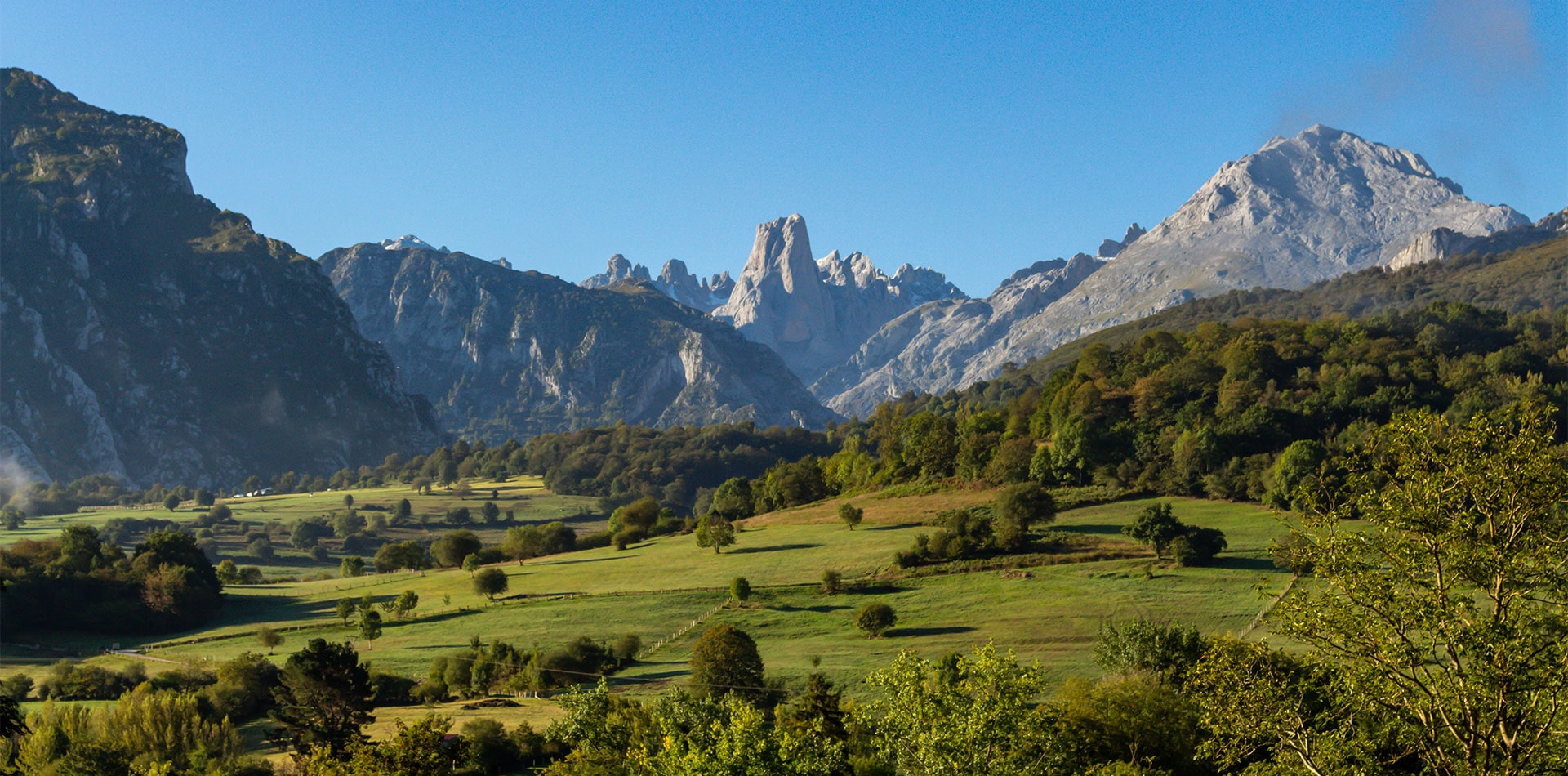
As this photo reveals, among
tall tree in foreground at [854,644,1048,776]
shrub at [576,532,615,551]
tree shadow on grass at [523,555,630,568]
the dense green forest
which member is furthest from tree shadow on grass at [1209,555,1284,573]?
the dense green forest

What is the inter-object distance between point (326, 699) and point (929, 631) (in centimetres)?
3934

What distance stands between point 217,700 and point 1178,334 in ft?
586

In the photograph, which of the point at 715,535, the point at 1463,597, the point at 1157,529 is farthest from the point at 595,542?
the point at 1463,597

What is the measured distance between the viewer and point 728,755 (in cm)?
3156

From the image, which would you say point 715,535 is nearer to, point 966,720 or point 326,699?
point 326,699

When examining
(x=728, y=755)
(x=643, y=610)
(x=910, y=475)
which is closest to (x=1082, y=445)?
(x=910, y=475)

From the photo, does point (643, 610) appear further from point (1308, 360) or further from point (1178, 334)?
point (1178, 334)

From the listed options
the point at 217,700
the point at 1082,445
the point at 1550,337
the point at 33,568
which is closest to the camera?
the point at 217,700

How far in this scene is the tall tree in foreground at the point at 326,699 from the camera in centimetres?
4961

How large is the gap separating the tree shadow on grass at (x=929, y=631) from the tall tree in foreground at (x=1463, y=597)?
163 feet

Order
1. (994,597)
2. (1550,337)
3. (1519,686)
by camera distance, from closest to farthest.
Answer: (1519,686) < (994,597) < (1550,337)

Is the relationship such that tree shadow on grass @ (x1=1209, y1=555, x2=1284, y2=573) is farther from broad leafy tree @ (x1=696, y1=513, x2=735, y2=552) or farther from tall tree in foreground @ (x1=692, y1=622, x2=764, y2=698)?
broad leafy tree @ (x1=696, y1=513, x2=735, y2=552)

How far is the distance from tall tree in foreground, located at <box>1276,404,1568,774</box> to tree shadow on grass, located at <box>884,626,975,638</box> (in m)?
49.6

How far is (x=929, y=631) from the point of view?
72688 mm
